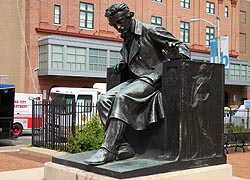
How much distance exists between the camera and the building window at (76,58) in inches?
1399

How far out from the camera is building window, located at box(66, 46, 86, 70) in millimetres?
35531

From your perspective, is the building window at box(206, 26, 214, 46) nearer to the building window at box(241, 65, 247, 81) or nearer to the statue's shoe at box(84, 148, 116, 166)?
the building window at box(241, 65, 247, 81)

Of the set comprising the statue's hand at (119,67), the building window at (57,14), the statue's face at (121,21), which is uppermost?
the building window at (57,14)

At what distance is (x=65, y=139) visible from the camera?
48.1ft

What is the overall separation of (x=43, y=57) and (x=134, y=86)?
3065 centimetres

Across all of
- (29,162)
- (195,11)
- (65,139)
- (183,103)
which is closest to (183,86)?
(183,103)

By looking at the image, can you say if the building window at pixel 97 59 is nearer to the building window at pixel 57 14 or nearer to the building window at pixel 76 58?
the building window at pixel 76 58

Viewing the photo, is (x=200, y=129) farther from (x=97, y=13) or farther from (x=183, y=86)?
(x=97, y=13)

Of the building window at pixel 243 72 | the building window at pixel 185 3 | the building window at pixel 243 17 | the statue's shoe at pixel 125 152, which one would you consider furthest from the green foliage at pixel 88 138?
the building window at pixel 243 17

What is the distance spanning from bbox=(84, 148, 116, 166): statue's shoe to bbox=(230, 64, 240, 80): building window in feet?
153

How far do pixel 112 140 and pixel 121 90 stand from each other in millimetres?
696

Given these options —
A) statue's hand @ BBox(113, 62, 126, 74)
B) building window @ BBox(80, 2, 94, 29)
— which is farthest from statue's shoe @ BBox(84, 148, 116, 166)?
building window @ BBox(80, 2, 94, 29)

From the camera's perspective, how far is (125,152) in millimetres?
5504

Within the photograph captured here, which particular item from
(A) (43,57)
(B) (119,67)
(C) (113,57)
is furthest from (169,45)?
(C) (113,57)
